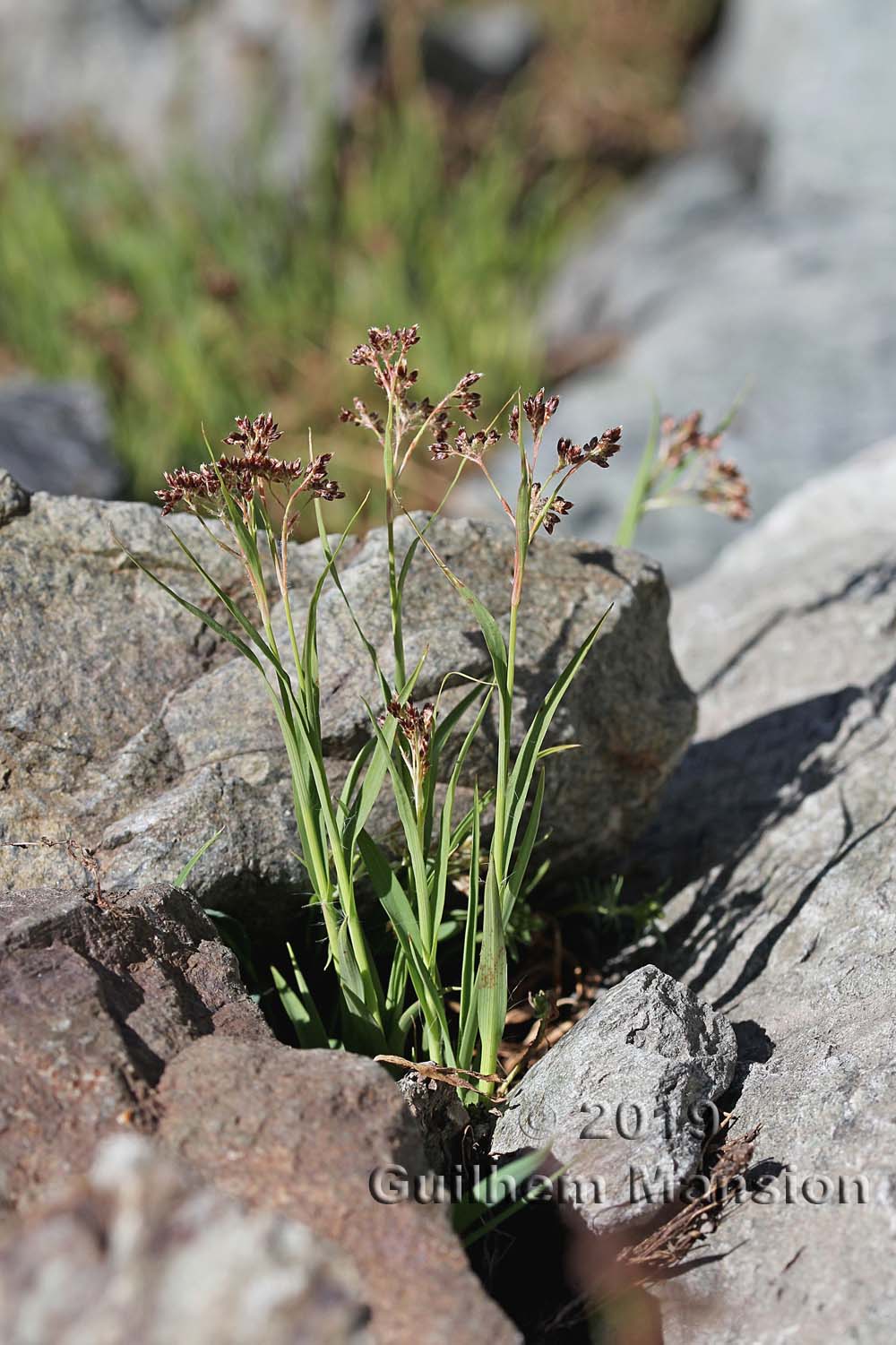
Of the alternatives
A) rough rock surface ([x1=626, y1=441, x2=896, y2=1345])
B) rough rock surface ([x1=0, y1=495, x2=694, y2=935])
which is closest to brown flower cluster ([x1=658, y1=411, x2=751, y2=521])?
rough rock surface ([x1=0, y1=495, x2=694, y2=935])

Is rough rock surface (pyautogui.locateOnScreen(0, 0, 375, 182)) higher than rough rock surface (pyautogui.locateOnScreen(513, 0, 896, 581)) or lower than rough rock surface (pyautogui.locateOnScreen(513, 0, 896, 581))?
higher

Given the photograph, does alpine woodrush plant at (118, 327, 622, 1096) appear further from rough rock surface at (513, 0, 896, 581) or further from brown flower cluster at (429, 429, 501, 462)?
rough rock surface at (513, 0, 896, 581)

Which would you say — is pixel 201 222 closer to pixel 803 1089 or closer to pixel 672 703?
pixel 672 703

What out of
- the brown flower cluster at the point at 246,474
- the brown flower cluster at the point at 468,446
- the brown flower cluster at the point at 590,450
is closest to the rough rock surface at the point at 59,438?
the brown flower cluster at the point at 246,474

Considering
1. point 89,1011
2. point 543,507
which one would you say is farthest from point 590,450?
point 89,1011

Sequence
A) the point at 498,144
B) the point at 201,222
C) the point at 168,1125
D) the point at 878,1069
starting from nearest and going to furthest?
the point at 168,1125, the point at 878,1069, the point at 201,222, the point at 498,144

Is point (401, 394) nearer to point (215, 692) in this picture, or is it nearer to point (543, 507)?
point (543, 507)

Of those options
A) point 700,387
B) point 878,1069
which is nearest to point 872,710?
Result: point 878,1069
